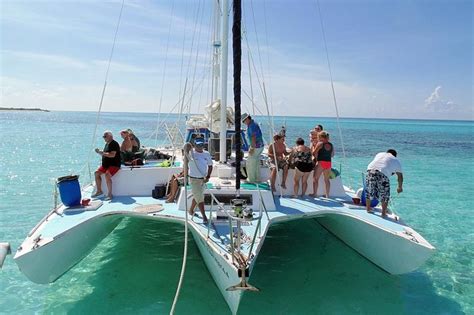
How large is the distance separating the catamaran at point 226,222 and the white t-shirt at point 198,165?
0.74 ft

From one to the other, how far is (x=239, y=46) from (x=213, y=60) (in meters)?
7.15

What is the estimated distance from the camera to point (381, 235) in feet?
18.9

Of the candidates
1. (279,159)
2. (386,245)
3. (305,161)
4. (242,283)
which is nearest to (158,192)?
(279,159)

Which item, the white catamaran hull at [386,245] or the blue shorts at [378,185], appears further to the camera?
the blue shorts at [378,185]

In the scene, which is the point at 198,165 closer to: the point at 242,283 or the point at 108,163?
the point at 242,283

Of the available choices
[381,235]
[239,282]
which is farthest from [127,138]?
[381,235]

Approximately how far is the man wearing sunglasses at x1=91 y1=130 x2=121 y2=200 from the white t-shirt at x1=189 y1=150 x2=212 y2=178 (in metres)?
2.24

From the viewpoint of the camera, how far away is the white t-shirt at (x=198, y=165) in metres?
5.57

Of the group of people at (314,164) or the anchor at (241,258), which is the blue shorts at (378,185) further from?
the anchor at (241,258)

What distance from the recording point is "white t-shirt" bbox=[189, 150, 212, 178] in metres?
5.57

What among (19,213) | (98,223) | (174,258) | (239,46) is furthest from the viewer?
(19,213)

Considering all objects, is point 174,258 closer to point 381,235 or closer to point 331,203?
point 331,203

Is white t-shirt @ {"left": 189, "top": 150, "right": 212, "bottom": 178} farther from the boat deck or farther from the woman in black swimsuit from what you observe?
the woman in black swimsuit

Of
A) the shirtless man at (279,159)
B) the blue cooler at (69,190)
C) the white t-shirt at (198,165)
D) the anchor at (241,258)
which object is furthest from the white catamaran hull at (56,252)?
the shirtless man at (279,159)
